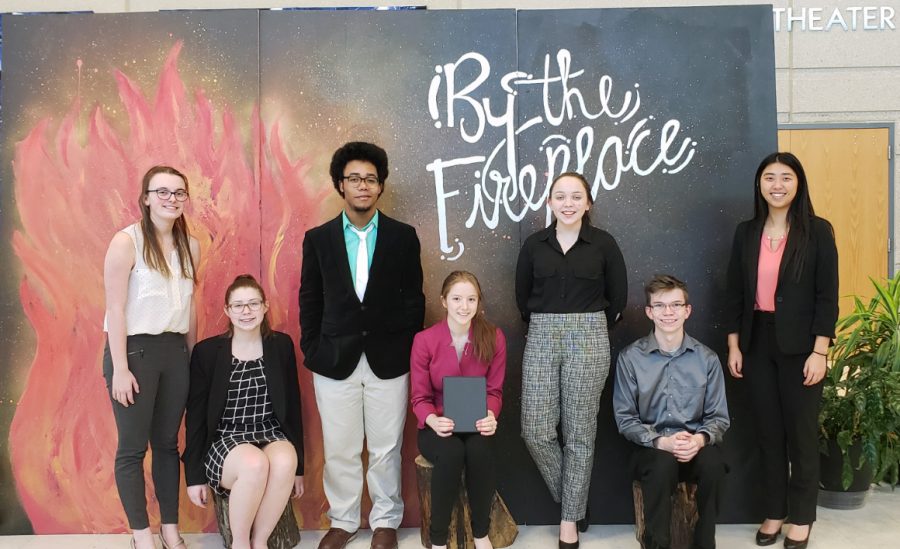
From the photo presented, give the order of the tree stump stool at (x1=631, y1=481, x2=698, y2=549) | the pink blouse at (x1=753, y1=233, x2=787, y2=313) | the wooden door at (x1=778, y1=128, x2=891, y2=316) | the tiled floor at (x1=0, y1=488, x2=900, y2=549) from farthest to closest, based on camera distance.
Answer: the wooden door at (x1=778, y1=128, x2=891, y2=316) < the tiled floor at (x1=0, y1=488, x2=900, y2=549) < the pink blouse at (x1=753, y1=233, x2=787, y2=313) < the tree stump stool at (x1=631, y1=481, x2=698, y2=549)

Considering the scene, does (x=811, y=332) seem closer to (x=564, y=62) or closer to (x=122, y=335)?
(x=564, y=62)

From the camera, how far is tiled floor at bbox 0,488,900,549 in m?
2.74

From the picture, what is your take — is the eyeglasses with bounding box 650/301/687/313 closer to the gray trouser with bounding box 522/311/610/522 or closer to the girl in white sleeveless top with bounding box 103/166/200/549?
the gray trouser with bounding box 522/311/610/522

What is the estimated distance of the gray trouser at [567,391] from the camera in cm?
262

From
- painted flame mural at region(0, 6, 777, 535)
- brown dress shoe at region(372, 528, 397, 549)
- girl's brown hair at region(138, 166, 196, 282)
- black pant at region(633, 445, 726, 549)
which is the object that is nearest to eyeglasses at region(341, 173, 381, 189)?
painted flame mural at region(0, 6, 777, 535)

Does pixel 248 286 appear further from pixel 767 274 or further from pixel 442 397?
pixel 767 274

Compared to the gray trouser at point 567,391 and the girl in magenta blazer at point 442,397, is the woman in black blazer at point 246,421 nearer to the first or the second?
the girl in magenta blazer at point 442,397

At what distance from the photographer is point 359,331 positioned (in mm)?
2650

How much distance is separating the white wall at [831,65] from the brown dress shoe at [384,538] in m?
4.08

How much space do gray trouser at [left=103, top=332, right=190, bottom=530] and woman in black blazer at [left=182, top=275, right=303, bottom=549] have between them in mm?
63

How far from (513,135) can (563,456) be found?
144 cm

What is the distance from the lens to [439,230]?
2984 millimetres

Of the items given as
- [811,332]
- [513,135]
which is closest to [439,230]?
[513,135]

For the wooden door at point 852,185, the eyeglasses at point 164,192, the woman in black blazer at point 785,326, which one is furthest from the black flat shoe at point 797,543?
the wooden door at point 852,185
